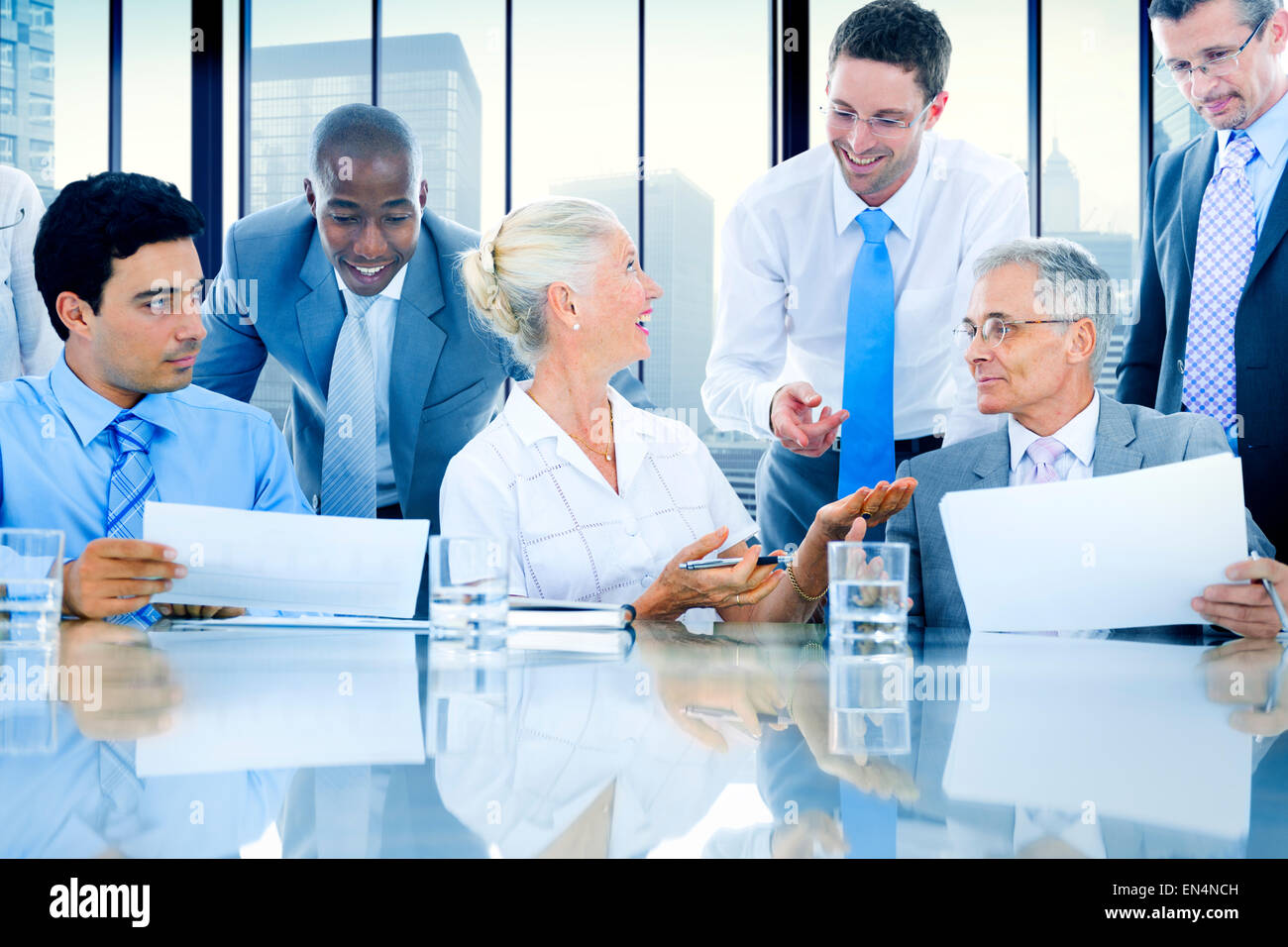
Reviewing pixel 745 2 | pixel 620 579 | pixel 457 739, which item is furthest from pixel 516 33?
pixel 457 739

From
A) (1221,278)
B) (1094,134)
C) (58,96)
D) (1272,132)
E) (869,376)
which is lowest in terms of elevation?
(869,376)

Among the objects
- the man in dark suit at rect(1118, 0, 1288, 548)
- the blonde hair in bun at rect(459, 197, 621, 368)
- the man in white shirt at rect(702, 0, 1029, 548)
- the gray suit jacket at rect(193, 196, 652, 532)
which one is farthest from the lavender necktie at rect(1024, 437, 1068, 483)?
the gray suit jacket at rect(193, 196, 652, 532)

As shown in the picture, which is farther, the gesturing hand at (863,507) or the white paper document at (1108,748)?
the gesturing hand at (863,507)

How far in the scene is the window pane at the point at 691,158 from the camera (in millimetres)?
3600

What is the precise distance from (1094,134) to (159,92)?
3047 millimetres

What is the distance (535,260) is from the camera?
228 centimetres

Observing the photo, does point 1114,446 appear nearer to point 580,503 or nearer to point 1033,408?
point 1033,408

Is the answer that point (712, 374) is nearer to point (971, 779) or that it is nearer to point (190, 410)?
point (190, 410)

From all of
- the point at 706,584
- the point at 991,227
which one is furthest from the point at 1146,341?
the point at 706,584

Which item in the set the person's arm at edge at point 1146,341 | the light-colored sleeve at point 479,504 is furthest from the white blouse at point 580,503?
the person's arm at edge at point 1146,341

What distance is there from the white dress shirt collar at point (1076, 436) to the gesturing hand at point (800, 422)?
0.39 metres

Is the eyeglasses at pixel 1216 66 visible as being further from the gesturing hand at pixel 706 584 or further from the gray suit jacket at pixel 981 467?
the gesturing hand at pixel 706 584

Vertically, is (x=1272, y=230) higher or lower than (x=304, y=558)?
higher

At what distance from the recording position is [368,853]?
52 centimetres
